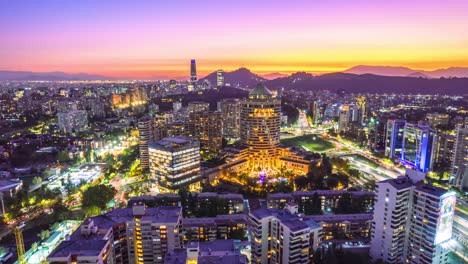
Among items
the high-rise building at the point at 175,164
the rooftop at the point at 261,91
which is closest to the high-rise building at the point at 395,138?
the rooftop at the point at 261,91

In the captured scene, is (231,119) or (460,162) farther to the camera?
(231,119)

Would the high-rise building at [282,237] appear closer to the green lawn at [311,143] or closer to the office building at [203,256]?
the office building at [203,256]

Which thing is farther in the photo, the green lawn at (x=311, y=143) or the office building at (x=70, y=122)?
the office building at (x=70, y=122)

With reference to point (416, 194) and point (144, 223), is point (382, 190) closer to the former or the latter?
point (416, 194)

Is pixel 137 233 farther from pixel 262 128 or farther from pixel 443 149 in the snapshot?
pixel 443 149

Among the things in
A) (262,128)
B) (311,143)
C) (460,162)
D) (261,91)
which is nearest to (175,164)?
(262,128)

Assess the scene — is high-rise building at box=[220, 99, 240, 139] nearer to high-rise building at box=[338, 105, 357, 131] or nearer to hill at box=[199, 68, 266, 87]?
high-rise building at box=[338, 105, 357, 131]
